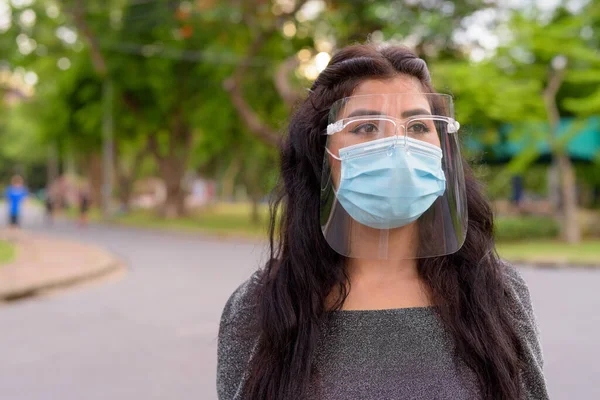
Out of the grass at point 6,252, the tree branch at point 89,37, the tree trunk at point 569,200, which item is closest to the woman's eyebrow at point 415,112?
the grass at point 6,252

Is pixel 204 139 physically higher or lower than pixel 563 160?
higher

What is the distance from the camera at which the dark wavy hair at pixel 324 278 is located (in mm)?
1561

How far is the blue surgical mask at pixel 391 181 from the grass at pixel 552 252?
9.29 meters

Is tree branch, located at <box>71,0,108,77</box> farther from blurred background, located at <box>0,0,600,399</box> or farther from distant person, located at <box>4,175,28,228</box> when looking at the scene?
distant person, located at <box>4,175,28,228</box>

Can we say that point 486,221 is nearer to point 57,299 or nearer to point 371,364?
point 371,364

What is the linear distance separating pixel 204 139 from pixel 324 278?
2577 centimetres

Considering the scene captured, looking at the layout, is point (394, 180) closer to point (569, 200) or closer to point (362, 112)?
point (362, 112)

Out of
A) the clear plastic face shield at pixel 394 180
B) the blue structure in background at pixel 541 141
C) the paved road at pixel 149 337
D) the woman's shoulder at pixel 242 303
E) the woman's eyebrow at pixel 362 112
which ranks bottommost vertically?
the paved road at pixel 149 337

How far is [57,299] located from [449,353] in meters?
7.62

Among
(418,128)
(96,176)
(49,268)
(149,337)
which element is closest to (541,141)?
(49,268)

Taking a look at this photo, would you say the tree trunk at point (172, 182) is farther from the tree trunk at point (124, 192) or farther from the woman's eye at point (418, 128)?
the woman's eye at point (418, 128)

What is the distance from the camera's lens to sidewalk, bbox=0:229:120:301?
8.73m

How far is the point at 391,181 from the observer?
161 cm

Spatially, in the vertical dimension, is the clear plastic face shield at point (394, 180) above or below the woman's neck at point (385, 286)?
above
